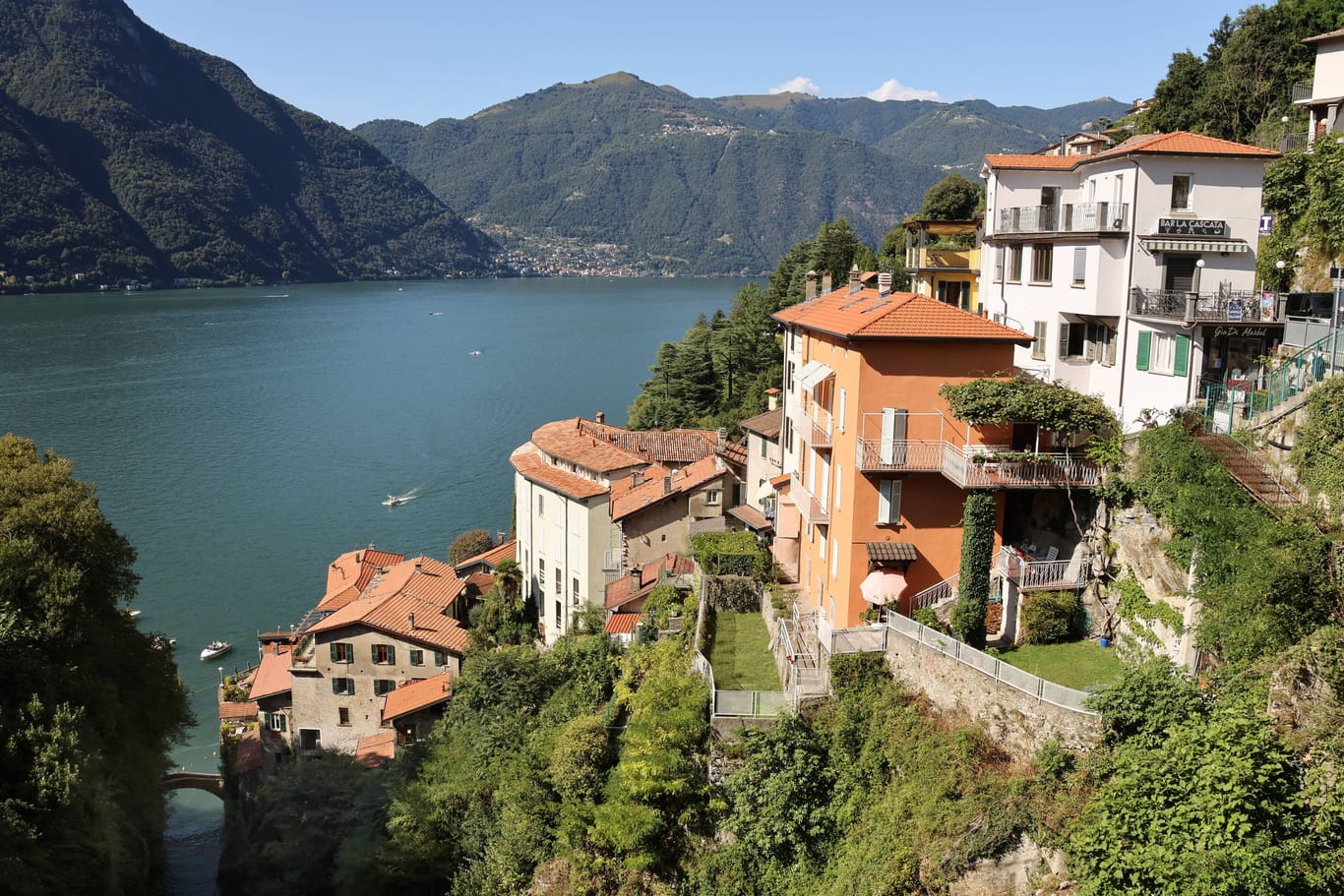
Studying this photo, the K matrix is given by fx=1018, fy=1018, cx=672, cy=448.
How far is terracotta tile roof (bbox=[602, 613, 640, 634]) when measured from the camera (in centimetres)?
2867

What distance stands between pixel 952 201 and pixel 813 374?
3625 centimetres

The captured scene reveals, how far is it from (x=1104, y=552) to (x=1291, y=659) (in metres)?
5.37

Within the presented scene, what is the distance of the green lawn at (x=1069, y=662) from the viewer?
50.8 feet

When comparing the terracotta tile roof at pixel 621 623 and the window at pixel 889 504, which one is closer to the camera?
the window at pixel 889 504

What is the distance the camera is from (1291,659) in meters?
11.8

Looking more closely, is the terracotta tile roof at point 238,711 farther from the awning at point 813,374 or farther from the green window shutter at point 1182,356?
the green window shutter at point 1182,356

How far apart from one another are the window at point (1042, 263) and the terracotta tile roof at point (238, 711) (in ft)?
102

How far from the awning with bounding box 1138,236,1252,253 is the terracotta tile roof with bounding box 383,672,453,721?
74.8 feet

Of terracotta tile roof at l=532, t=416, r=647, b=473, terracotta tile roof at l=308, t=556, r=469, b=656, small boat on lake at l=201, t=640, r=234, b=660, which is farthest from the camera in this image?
small boat on lake at l=201, t=640, r=234, b=660

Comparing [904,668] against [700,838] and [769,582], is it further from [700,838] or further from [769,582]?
[769,582]

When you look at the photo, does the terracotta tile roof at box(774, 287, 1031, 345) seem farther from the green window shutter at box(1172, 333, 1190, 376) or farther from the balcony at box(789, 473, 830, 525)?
the balcony at box(789, 473, 830, 525)

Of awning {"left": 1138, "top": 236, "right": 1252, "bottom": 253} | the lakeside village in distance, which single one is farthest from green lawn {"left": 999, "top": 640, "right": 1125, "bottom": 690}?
awning {"left": 1138, "top": 236, "right": 1252, "bottom": 253}

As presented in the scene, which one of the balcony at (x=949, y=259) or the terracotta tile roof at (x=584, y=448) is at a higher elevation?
the balcony at (x=949, y=259)

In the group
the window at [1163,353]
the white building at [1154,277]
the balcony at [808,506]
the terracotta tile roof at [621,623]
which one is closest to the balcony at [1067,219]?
the white building at [1154,277]
